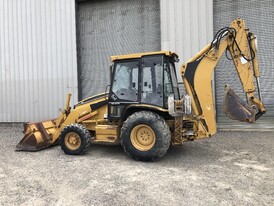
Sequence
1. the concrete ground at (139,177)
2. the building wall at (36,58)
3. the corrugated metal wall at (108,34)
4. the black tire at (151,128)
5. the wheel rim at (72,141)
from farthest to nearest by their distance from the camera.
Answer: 1. the building wall at (36,58)
2. the corrugated metal wall at (108,34)
3. the wheel rim at (72,141)
4. the black tire at (151,128)
5. the concrete ground at (139,177)

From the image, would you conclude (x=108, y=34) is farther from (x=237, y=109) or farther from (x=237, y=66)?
(x=237, y=109)

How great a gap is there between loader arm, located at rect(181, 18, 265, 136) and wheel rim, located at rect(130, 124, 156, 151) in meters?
1.12

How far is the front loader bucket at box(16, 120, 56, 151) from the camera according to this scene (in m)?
7.52

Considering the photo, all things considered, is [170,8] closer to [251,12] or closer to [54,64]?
[251,12]

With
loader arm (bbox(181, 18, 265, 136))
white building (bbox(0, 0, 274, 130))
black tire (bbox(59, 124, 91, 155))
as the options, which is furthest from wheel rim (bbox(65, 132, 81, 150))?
white building (bbox(0, 0, 274, 130))

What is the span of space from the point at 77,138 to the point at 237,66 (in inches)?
162

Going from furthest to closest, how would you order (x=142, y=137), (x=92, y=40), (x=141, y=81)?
1. (x=92, y=40)
2. (x=141, y=81)
3. (x=142, y=137)

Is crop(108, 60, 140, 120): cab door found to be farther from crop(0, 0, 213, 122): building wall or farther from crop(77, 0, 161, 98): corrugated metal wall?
crop(77, 0, 161, 98): corrugated metal wall

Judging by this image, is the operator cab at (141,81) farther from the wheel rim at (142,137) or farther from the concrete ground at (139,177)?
the concrete ground at (139,177)

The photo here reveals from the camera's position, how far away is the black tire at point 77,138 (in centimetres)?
689

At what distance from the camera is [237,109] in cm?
630

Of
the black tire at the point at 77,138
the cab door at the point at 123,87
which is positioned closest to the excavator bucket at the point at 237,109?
the cab door at the point at 123,87

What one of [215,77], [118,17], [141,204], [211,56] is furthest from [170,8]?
[141,204]

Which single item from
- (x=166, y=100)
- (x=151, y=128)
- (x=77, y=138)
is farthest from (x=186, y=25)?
(x=77, y=138)
